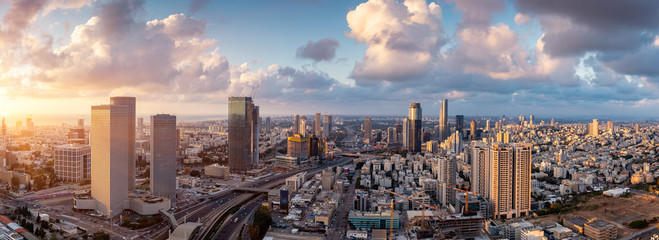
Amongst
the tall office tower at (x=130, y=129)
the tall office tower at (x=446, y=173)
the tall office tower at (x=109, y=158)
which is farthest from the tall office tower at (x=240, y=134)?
the tall office tower at (x=446, y=173)

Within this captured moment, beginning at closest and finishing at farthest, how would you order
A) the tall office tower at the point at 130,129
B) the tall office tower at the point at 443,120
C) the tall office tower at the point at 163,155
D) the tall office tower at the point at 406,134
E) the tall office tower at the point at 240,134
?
the tall office tower at the point at 163,155
the tall office tower at the point at 130,129
the tall office tower at the point at 240,134
the tall office tower at the point at 406,134
the tall office tower at the point at 443,120

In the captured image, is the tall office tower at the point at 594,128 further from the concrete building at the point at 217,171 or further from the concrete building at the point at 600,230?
the concrete building at the point at 217,171

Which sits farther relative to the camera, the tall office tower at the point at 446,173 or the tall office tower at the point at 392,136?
the tall office tower at the point at 392,136

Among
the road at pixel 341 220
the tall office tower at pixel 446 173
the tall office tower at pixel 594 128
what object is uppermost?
the tall office tower at pixel 594 128

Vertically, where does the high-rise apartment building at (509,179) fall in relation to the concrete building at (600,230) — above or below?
above

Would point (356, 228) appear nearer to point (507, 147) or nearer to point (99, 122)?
point (507, 147)

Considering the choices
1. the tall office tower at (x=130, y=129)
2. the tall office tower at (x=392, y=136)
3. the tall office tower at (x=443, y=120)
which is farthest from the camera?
the tall office tower at (x=392, y=136)

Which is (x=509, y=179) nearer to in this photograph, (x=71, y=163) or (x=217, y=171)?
(x=217, y=171)
